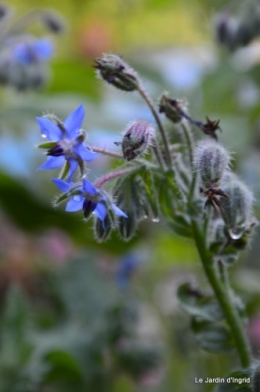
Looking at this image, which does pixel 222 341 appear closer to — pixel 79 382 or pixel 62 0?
pixel 79 382

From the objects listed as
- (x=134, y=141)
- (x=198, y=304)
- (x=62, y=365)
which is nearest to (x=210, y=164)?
(x=134, y=141)

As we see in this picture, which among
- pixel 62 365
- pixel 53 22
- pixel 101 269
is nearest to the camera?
pixel 62 365

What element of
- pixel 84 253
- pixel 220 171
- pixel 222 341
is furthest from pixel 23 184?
pixel 220 171

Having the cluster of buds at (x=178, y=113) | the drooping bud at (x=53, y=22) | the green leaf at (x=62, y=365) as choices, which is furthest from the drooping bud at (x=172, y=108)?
the drooping bud at (x=53, y=22)

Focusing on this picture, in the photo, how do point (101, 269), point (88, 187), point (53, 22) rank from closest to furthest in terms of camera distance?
point (88, 187) → point (53, 22) → point (101, 269)

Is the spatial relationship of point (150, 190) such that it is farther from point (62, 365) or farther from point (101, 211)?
point (62, 365)

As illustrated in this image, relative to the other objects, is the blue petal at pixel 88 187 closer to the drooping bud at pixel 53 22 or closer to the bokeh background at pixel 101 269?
the bokeh background at pixel 101 269

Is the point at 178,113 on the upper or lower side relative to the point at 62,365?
upper
